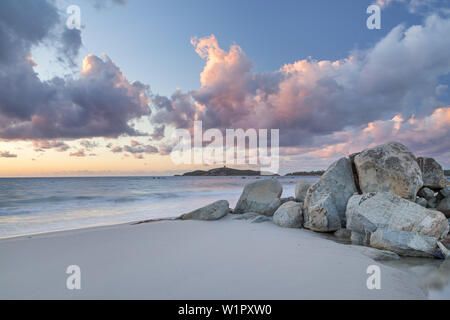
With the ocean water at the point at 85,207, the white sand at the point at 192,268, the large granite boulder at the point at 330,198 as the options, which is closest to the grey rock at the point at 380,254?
the white sand at the point at 192,268

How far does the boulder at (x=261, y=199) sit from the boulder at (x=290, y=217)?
1.67 metres

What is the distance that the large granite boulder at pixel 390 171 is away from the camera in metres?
6.91

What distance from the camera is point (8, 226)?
8.96 m

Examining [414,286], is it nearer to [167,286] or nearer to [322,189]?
[167,286]

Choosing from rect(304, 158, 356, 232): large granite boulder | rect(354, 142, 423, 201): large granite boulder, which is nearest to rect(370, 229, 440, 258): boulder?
rect(304, 158, 356, 232): large granite boulder

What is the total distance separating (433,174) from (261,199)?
6.41 metres

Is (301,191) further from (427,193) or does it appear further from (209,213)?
(427,193)

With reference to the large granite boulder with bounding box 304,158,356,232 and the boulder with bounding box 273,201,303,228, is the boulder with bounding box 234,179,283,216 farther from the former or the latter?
the large granite boulder with bounding box 304,158,356,232

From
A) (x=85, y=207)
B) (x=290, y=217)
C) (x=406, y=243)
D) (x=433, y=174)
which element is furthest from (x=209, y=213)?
(x=85, y=207)

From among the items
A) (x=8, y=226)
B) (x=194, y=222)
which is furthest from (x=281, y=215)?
(x=8, y=226)
